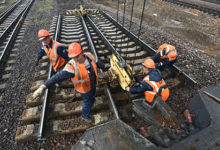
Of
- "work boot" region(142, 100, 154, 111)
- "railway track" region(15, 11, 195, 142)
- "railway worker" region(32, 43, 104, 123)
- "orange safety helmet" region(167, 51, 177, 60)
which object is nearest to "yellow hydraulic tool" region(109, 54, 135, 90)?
"railway track" region(15, 11, 195, 142)

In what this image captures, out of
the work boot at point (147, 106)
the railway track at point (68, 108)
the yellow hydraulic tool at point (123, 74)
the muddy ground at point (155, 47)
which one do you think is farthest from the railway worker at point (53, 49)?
the work boot at point (147, 106)

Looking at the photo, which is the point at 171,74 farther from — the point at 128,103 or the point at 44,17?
the point at 44,17

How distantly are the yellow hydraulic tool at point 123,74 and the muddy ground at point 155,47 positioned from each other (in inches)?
63.1

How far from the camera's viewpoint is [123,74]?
126 inches

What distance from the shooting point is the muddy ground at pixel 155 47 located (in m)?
3.07

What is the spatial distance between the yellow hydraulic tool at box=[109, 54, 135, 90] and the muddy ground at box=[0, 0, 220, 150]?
160cm

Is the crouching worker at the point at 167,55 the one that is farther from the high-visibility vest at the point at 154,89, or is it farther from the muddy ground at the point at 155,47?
the high-visibility vest at the point at 154,89

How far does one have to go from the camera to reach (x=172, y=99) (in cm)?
375

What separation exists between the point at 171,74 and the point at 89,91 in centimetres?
298

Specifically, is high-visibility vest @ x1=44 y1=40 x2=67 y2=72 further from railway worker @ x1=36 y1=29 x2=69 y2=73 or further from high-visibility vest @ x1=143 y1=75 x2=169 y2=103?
high-visibility vest @ x1=143 y1=75 x2=169 y2=103

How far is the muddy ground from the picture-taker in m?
3.07

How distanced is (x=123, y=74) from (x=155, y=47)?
3.83 m

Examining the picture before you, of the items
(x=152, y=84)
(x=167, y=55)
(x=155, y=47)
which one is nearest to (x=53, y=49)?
(x=152, y=84)

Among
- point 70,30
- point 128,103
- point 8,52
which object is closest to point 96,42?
point 70,30
